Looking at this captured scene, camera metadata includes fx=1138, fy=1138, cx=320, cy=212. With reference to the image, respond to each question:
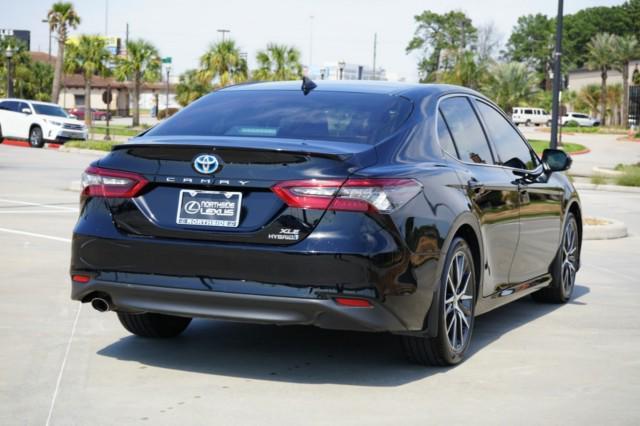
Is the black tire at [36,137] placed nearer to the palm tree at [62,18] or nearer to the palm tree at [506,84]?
the palm tree at [62,18]

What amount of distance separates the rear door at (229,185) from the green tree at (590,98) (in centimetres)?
10347

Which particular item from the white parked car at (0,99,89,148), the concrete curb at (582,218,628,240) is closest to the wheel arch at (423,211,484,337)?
the concrete curb at (582,218,628,240)

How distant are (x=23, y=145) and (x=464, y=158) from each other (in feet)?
120

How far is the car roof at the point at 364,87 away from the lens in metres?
6.95

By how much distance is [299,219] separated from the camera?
18.8 ft

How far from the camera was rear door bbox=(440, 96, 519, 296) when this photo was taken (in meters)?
7.01

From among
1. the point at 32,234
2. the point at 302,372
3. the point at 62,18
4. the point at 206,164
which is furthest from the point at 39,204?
the point at 62,18

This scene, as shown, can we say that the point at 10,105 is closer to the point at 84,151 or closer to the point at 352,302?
the point at 84,151

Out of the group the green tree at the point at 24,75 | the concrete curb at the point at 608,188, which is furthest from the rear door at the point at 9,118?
the green tree at the point at 24,75

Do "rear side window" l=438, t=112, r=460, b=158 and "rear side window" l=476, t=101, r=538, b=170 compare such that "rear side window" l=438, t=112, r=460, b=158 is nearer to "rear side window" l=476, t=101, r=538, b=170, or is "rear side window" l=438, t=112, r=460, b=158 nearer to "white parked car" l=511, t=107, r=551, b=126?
"rear side window" l=476, t=101, r=538, b=170

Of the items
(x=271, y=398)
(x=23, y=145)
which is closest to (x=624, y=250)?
(x=271, y=398)

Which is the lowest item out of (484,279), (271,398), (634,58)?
(271,398)

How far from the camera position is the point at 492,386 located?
20.2ft

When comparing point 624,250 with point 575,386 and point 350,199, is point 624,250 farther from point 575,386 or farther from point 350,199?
point 350,199
